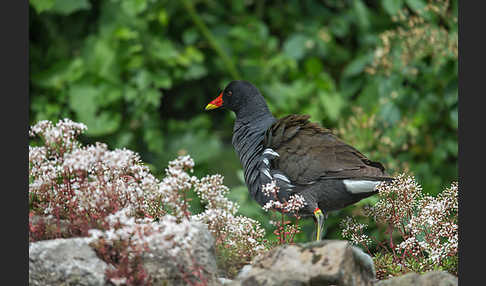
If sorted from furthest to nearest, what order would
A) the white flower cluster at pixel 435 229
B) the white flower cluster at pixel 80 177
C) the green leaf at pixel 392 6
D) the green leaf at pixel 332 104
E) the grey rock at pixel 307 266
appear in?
the green leaf at pixel 332 104
the green leaf at pixel 392 6
the white flower cluster at pixel 435 229
the white flower cluster at pixel 80 177
the grey rock at pixel 307 266

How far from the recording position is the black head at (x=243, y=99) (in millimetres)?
3391

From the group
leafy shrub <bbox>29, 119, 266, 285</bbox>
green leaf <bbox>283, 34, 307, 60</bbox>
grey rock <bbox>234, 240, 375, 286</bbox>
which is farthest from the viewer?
green leaf <bbox>283, 34, 307, 60</bbox>

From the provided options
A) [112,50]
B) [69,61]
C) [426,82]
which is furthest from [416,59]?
[69,61]

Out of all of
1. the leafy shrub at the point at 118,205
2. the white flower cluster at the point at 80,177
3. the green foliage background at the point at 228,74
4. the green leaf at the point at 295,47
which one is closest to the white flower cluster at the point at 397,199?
the leafy shrub at the point at 118,205

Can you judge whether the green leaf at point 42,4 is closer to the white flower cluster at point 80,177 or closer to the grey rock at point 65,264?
the white flower cluster at point 80,177

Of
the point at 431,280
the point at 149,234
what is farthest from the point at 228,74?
the point at 431,280

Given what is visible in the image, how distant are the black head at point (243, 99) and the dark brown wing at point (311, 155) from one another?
1.00 ft

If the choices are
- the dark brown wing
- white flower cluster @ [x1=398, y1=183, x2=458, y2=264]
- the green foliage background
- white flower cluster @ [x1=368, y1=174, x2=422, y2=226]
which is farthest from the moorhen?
the green foliage background

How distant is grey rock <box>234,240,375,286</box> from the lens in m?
2.02

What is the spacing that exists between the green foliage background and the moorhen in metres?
1.22

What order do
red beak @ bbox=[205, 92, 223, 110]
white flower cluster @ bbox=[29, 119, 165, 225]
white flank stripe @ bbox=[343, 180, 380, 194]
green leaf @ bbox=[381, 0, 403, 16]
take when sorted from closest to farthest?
1. white flower cluster @ bbox=[29, 119, 165, 225]
2. white flank stripe @ bbox=[343, 180, 380, 194]
3. red beak @ bbox=[205, 92, 223, 110]
4. green leaf @ bbox=[381, 0, 403, 16]

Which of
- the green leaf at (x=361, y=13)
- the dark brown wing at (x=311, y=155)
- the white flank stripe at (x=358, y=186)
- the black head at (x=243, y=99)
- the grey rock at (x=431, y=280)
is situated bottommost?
the grey rock at (x=431, y=280)

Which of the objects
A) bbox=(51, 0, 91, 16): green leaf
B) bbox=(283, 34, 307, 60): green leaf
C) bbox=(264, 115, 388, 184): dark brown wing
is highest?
bbox=(51, 0, 91, 16): green leaf

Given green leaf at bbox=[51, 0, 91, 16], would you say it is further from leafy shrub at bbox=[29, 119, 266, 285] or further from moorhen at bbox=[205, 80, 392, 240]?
leafy shrub at bbox=[29, 119, 266, 285]
